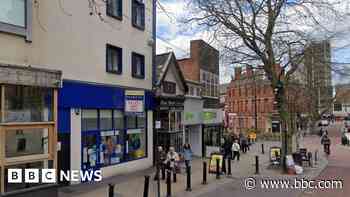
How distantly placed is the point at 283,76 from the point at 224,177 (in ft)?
26.8

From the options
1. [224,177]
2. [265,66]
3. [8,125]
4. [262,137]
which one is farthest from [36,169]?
[262,137]

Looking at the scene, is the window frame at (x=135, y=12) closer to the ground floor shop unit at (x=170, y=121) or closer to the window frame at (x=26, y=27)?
the ground floor shop unit at (x=170, y=121)

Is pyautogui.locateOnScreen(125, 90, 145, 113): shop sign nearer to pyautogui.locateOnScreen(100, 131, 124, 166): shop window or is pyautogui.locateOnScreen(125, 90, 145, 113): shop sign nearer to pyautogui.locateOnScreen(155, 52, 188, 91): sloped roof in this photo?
pyautogui.locateOnScreen(100, 131, 124, 166): shop window

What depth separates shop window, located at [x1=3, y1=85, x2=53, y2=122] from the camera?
485 inches

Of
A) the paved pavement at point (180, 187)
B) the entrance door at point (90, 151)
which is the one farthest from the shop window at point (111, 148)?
the paved pavement at point (180, 187)

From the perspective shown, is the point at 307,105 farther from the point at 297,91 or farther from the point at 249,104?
the point at 249,104

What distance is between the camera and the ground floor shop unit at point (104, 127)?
16.0 m

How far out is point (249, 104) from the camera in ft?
279

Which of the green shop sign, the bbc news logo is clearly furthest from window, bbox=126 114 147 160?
the green shop sign

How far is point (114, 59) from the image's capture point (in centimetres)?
1983

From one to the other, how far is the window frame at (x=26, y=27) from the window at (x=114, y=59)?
5.58m

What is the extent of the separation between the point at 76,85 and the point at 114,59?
3726mm

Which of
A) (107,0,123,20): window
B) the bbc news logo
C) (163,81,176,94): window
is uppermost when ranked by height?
(107,0,123,20): window

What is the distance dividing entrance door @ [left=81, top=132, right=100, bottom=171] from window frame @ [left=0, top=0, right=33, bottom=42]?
5020 mm
